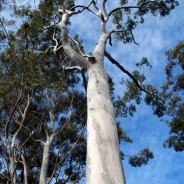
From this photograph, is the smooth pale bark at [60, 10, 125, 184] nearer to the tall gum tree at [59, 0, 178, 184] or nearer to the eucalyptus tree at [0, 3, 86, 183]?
the tall gum tree at [59, 0, 178, 184]

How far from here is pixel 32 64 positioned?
1059cm

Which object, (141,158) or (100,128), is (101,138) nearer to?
(100,128)

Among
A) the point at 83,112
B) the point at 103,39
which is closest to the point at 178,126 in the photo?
the point at 83,112

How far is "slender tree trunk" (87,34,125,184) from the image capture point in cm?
259

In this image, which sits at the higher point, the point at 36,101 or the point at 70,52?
the point at 36,101

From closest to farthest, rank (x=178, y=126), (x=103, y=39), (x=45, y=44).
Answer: (x=103, y=39) < (x=45, y=44) < (x=178, y=126)

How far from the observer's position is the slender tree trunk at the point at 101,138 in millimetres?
2588

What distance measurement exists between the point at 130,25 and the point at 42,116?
414 cm

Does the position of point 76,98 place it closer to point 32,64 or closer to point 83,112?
point 83,112

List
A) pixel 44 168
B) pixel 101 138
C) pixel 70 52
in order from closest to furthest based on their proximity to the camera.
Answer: pixel 101 138 → pixel 70 52 → pixel 44 168

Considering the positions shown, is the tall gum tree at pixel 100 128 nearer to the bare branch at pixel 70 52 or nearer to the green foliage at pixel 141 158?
the bare branch at pixel 70 52

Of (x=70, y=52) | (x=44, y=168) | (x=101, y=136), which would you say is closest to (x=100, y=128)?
(x=101, y=136)

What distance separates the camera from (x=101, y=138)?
118 inches

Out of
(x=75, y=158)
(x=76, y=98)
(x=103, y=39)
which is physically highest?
(x=76, y=98)
